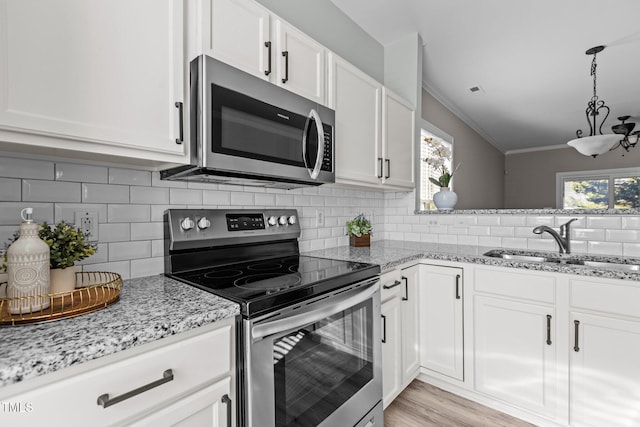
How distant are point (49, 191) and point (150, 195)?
0.33m

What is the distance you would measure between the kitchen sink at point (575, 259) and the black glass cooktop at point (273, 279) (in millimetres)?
1115

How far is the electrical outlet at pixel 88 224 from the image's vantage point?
1.16m

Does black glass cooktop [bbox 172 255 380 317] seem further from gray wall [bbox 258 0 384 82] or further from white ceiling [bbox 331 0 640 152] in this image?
white ceiling [bbox 331 0 640 152]

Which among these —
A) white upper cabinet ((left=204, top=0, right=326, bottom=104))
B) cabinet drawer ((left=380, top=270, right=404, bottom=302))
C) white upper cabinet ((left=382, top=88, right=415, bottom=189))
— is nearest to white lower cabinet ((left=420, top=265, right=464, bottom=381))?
cabinet drawer ((left=380, top=270, right=404, bottom=302))

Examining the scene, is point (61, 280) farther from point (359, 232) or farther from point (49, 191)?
point (359, 232)

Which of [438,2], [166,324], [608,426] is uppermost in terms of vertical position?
[438,2]

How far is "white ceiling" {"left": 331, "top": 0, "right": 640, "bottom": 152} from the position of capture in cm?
227

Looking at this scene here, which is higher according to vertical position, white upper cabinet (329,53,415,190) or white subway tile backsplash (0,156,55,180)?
white upper cabinet (329,53,415,190)

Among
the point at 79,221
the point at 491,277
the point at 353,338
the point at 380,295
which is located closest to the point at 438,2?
the point at 491,277

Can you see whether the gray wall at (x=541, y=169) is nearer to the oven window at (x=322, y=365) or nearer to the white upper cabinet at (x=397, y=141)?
the white upper cabinet at (x=397, y=141)

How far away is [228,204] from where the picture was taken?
1.63 meters

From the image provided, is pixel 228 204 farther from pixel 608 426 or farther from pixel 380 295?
pixel 608 426

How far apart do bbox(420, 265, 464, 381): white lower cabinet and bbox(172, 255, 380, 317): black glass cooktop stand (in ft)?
2.14

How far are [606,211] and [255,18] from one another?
7.30 feet
